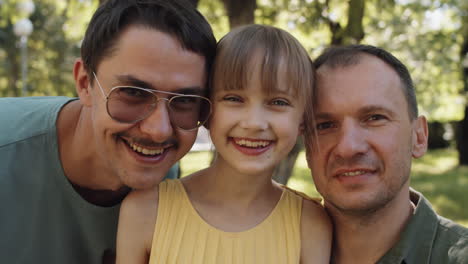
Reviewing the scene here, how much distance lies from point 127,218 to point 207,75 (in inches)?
34.2

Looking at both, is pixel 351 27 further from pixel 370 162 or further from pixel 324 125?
pixel 370 162

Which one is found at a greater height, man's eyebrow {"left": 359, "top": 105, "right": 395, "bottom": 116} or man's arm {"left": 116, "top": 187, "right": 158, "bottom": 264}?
man's eyebrow {"left": 359, "top": 105, "right": 395, "bottom": 116}

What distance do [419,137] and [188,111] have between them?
1510 mm

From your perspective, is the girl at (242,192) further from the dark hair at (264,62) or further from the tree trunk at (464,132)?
the tree trunk at (464,132)

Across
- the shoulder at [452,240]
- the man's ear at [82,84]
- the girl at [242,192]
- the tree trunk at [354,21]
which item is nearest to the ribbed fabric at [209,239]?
the girl at [242,192]

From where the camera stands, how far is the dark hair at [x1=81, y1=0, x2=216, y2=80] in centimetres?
235

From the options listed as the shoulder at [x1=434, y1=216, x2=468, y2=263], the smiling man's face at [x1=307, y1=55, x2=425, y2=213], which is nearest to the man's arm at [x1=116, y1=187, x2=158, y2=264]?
the smiling man's face at [x1=307, y1=55, x2=425, y2=213]

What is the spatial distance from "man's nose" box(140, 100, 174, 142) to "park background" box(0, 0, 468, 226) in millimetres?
1604

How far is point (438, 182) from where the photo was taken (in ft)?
41.0

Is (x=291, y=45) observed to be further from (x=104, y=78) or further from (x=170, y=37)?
(x=104, y=78)

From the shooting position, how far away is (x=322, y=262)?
2359 mm

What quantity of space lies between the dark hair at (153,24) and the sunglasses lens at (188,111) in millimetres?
208

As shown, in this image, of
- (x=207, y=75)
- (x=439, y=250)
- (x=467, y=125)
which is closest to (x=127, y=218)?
(x=207, y=75)

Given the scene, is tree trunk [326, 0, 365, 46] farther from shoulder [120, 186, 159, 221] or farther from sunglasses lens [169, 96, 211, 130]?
shoulder [120, 186, 159, 221]
